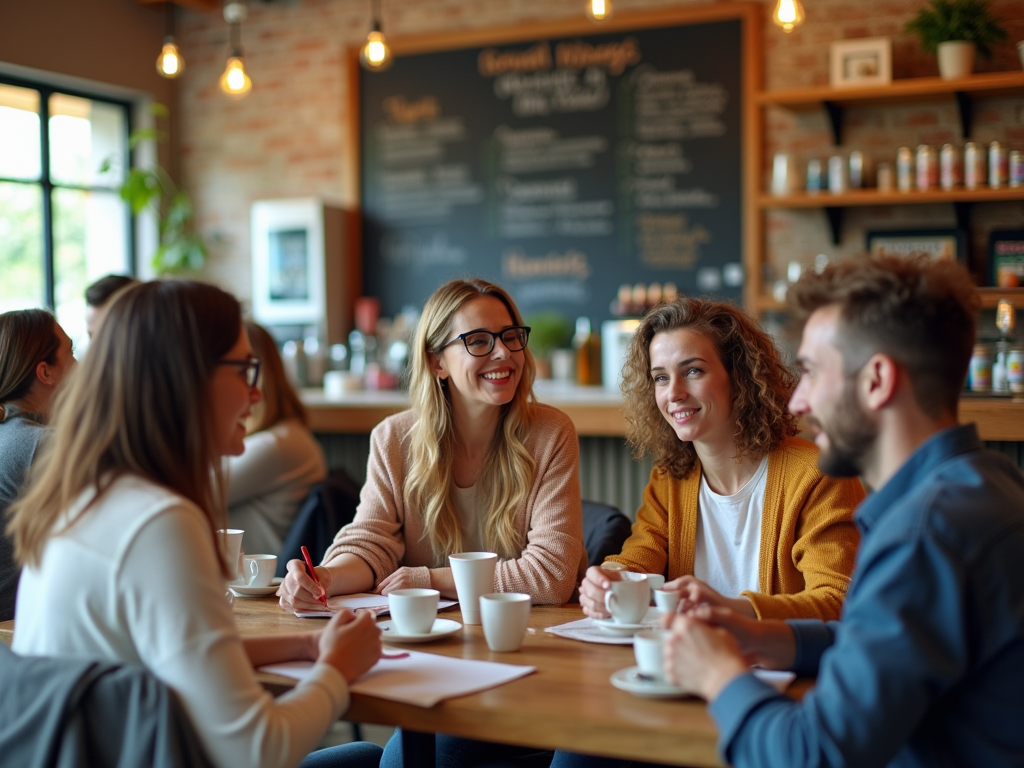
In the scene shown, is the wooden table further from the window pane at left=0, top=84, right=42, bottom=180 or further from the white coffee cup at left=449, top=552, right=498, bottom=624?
the window pane at left=0, top=84, right=42, bottom=180

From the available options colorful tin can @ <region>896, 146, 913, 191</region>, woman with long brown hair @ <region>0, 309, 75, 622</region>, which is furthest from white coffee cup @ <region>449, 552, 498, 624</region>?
colorful tin can @ <region>896, 146, 913, 191</region>

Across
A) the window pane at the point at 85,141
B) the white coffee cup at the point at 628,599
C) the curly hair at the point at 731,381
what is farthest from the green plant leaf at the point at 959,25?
the window pane at the point at 85,141

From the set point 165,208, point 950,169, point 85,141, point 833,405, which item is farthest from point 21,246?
point 833,405

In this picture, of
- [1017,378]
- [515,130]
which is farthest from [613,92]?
[1017,378]

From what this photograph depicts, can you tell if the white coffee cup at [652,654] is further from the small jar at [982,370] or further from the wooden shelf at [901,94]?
the wooden shelf at [901,94]

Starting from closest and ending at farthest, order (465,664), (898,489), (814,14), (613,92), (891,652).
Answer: (891,652) < (898,489) < (465,664) < (814,14) < (613,92)

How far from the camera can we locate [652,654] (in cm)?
139

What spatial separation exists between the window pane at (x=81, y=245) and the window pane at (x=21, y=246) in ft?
0.40

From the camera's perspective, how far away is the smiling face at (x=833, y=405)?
4.24 ft

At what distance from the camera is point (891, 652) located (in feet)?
3.66

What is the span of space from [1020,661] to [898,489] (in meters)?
0.24

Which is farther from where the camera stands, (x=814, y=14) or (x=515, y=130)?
(x=515, y=130)

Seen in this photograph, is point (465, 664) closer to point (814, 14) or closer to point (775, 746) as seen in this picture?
point (775, 746)

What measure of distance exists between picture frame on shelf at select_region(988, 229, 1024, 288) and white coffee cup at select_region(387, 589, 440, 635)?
413 centimetres
